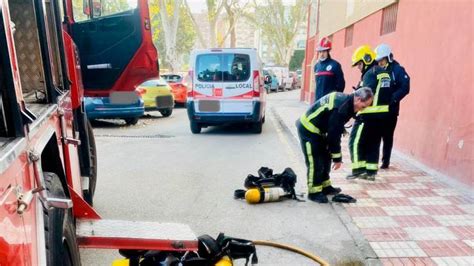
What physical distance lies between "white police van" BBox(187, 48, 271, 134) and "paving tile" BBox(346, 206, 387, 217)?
485 cm

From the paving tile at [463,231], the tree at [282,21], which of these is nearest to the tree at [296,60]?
the tree at [282,21]

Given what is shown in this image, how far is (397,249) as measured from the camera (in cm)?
332

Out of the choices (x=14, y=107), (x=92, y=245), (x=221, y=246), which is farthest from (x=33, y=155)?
(x=221, y=246)

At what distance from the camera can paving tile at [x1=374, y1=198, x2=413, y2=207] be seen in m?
4.38

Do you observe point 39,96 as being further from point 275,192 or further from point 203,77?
point 203,77

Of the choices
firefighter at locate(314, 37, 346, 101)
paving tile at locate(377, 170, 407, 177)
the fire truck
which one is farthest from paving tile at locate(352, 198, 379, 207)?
firefighter at locate(314, 37, 346, 101)

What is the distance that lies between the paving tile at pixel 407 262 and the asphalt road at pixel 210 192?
0.63 feet

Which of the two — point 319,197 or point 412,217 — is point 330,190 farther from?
point 412,217

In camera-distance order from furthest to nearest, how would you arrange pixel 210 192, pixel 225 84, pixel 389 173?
pixel 225 84 < pixel 389 173 < pixel 210 192

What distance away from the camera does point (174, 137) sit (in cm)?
900

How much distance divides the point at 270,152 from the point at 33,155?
5.97 metres

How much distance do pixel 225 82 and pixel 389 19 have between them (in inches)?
139

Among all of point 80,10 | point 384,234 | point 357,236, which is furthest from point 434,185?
point 80,10

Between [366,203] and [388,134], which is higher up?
[388,134]
